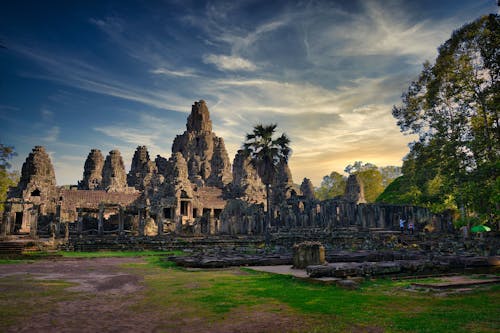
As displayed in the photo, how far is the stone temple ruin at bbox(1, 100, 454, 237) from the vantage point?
3369cm

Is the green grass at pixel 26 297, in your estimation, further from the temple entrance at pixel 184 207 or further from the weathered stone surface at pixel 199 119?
the weathered stone surface at pixel 199 119

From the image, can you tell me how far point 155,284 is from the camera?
8438 mm

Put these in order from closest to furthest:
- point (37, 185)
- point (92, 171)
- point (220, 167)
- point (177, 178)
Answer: point (37, 185) → point (177, 178) → point (92, 171) → point (220, 167)

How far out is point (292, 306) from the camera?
19.1 feet

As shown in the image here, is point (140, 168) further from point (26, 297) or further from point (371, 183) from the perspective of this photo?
point (26, 297)

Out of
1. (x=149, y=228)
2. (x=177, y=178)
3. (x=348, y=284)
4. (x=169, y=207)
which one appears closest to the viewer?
(x=348, y=284)

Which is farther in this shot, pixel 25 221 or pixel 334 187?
pixel 334 187

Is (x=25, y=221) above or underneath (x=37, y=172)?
underneath

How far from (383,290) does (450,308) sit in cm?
192

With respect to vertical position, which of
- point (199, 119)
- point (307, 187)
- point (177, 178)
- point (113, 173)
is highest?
point (199, 119)

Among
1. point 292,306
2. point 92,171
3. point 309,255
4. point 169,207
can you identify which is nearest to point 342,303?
point 292,306

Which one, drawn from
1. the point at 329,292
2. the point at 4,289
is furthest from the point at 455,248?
the point at 4,289

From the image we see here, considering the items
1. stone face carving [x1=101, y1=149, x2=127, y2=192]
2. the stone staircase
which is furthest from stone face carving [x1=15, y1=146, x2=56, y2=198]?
the stone staircase

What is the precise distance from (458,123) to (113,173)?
52.1 metres
